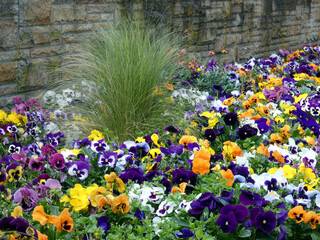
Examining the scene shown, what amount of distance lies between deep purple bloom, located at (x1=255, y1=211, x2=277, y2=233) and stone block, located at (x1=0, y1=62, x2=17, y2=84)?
3049mm

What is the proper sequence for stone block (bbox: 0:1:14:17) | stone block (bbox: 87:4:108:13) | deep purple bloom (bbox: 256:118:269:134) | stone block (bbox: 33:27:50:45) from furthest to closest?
stone block (bbox: 87:4:108:13)
stone block (bbox: 33:27:50:45)
stone block (bbox: 0:1:14:17)
deep purple bloom (bbox: 256:118:269:134)

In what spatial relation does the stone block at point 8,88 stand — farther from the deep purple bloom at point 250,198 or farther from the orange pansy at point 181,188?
the deep purple bloom at point 250,198

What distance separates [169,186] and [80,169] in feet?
1.56

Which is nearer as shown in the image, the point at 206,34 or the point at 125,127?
the point at 125,127

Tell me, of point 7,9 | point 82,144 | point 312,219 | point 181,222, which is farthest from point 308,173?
point 7,9

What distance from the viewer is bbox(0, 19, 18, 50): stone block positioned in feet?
12.8

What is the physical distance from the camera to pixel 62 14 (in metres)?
4.37

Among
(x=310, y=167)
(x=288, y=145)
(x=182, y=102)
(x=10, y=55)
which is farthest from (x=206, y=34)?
(x=310, y=167)

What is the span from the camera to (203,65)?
5.52 m

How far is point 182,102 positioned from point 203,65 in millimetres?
1704

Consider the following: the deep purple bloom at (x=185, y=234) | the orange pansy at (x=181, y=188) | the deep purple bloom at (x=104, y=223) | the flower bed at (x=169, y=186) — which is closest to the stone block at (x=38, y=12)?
the flower bed at (x=169, y=186)

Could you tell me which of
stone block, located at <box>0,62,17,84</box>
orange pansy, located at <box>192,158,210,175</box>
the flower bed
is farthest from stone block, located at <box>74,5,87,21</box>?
orange pansy, located at <box>192,158,210,175</box>

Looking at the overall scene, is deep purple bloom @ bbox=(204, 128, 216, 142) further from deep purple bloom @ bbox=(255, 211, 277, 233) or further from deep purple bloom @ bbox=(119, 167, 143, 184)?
deep purple bloom @ bbox=(255, 211, 277, 233)

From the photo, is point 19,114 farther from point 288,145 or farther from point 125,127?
point 288,145
